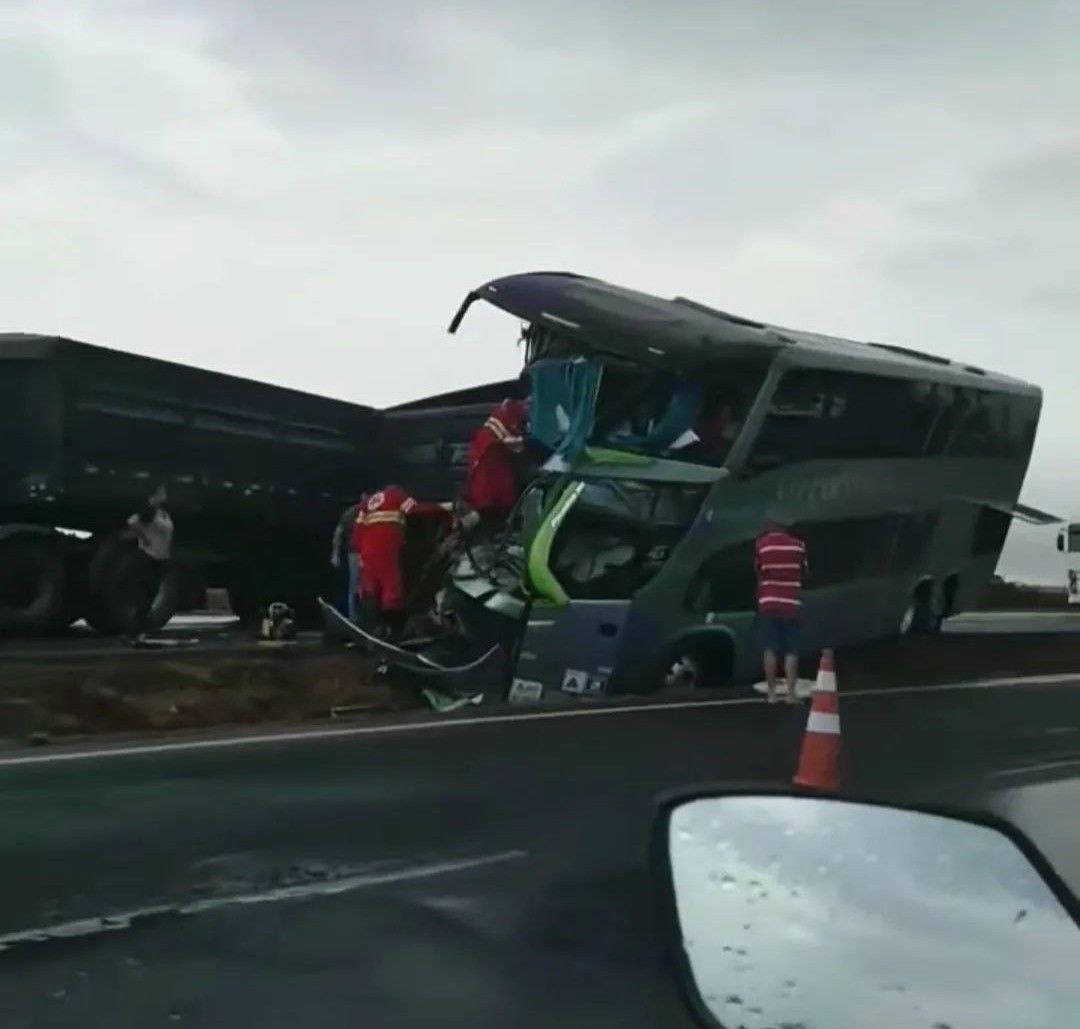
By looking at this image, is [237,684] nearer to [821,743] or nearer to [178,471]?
[178,471]

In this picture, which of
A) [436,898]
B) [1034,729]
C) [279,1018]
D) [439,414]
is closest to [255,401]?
[439,414]

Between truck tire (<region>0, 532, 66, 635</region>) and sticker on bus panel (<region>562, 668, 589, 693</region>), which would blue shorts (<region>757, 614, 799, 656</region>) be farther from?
truck tire (<region>0, 532, 66, 635</region>)

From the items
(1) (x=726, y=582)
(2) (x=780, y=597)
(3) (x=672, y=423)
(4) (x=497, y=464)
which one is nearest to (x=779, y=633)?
(2) (x=780, y=597)

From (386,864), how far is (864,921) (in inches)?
A: 198

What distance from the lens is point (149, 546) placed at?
1922 cm

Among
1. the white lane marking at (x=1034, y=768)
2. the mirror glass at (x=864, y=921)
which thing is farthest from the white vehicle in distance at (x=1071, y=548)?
the mirror glass at (x=864, y=921)

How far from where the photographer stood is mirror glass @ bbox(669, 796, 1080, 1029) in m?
2.49

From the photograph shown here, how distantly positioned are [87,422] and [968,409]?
352 inches

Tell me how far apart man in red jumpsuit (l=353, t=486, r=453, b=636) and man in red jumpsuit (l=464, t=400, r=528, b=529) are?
32.1 inches

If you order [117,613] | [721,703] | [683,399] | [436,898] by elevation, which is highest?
[683,399]

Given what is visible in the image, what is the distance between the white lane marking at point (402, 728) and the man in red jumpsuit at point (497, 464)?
252cm

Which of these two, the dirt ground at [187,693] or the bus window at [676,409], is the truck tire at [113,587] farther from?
the bus window at [676,409]

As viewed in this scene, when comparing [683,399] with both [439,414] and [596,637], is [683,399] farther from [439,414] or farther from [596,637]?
[439,414]

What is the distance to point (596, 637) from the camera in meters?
14.7
